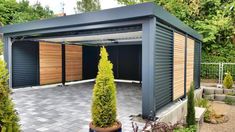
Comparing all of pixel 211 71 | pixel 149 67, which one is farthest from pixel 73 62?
pixel 211 71

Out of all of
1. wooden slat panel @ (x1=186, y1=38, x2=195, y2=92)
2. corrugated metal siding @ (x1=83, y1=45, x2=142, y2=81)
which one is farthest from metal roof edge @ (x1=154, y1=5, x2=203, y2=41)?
corrugated metal siding @ (x1=83, y1=45, x2=142, y2=81)

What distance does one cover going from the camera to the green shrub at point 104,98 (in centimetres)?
361

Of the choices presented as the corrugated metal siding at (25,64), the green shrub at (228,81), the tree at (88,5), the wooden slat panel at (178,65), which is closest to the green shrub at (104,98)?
the wooden slat panel at (178,65)

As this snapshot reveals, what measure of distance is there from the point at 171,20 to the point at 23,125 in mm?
4435

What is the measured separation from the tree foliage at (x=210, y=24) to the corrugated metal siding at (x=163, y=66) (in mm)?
8557

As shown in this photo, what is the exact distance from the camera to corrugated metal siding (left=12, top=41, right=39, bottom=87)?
9219mm

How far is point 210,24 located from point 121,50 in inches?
243

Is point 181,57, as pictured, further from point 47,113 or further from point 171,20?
point 47,113

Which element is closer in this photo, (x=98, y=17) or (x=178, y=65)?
(x=98, y=17)

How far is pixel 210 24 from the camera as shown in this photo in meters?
14.5

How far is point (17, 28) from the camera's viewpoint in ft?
26.1

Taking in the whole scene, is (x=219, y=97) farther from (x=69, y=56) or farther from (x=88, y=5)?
(x=88, y=5)

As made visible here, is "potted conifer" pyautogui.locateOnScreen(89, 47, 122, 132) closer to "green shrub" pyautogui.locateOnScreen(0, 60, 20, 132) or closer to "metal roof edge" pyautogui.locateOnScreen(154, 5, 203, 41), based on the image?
"green shrub" pyautogui.locateOnScreen(0, 60, 20, 132)

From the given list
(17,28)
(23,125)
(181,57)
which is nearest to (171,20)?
(181,57)
